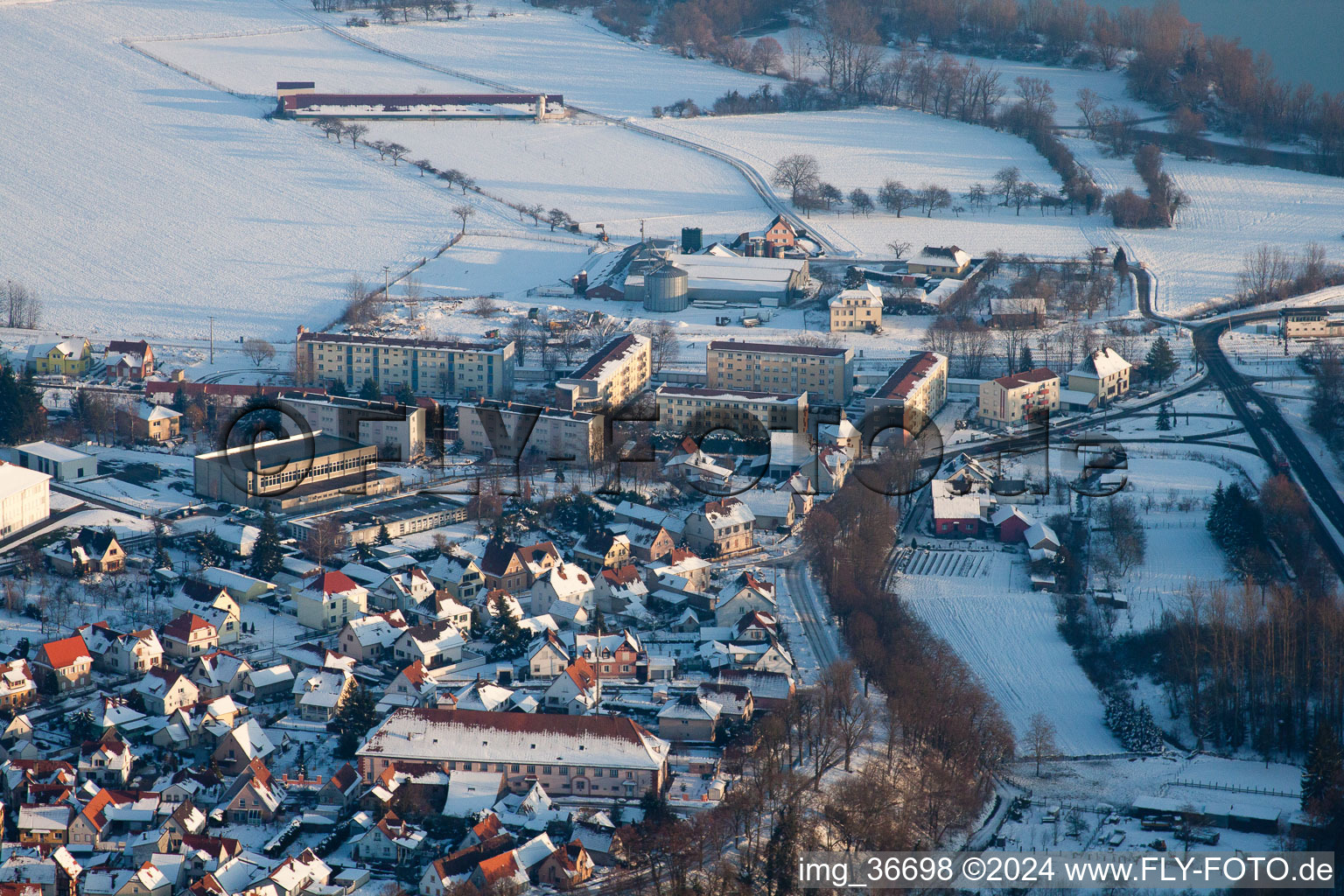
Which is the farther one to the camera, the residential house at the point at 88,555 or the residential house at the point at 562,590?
the residential house at the point at 88,555

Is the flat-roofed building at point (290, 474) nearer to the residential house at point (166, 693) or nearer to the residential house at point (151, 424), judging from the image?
the residential house at point (151, 424)

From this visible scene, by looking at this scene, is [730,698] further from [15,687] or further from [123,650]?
[15,687]

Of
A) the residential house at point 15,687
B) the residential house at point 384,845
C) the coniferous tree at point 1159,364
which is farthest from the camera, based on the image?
the coniferous tree at point 1159,364

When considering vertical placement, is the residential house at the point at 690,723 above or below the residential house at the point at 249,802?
above

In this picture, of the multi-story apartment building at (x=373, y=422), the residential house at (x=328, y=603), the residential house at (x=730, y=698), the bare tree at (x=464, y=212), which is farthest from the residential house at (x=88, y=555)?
the bare tree at (x=464, y=212)

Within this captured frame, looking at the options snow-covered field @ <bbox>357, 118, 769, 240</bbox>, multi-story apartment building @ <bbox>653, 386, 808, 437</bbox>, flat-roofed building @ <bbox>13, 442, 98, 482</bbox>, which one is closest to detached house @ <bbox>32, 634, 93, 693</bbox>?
flat-roofed building @ <bbox>13, 442, 98, 482</bbox>

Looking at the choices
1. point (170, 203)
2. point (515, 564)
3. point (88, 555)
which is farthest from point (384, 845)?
point (170, 203)
